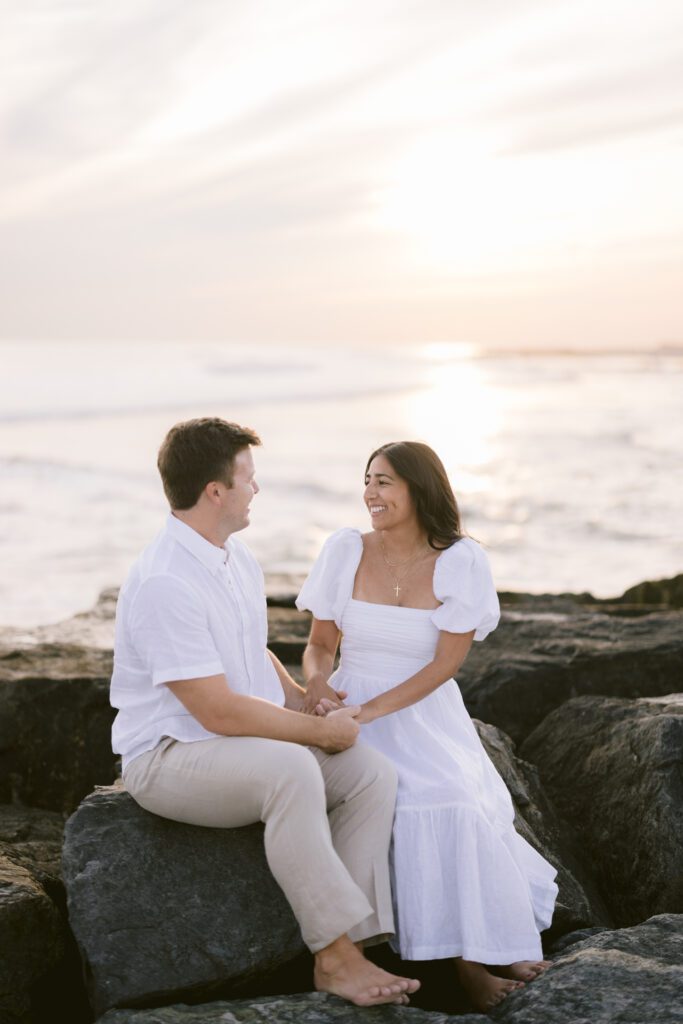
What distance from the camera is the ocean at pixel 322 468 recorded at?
1645 centimetres

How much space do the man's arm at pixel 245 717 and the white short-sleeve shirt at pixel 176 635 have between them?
5cm

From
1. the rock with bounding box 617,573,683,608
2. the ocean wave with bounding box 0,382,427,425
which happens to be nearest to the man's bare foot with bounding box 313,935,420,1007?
the rock with bounding box 617,573,683,608

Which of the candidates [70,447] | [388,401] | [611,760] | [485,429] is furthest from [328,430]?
[611,760]

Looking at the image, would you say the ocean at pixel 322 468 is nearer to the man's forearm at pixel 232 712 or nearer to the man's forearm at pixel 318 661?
the man's forearm at pixel 318 661

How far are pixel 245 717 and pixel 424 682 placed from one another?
869 millimetres

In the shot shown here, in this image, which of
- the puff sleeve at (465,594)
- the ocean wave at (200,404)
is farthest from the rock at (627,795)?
the ocean wave at (200,404)

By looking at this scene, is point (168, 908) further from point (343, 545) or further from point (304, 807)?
point (343, 545)

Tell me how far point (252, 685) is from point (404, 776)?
0.64 m

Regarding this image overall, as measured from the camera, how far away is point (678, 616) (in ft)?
25.3

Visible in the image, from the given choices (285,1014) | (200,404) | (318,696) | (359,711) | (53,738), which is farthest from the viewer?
(200,404)

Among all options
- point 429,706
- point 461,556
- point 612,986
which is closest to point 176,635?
point 429,706

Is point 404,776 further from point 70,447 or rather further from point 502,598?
point 70,447

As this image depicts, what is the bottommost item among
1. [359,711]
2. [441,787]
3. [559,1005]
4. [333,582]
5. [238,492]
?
[559,1005]

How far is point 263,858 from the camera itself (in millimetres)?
3939
